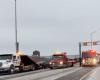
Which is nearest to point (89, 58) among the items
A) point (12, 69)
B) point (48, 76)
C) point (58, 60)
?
point (58, 60)

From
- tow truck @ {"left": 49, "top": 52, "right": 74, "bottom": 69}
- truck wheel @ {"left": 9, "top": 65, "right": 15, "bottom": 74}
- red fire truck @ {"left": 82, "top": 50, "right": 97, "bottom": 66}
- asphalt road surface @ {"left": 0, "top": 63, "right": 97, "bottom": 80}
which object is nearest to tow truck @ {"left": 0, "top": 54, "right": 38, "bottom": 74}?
truck wheel @ {"left": 9, "top": 65, "right": 15, "bottom": 74}

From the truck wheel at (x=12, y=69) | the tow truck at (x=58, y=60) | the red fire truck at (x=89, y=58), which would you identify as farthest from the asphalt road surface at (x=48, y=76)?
the red fire truck at (x=89, y=58)

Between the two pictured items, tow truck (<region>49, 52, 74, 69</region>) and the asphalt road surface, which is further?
tow truck (<region>49, 52, 74, 69</region>)

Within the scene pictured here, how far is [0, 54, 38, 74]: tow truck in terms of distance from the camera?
1987 inches

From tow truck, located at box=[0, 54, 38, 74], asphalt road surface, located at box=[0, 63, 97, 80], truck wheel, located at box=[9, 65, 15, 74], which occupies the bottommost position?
asphalt road surface, located at box=[0, 63, 97, 80]

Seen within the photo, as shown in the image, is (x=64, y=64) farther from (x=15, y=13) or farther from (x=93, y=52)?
(x=15, y=13)

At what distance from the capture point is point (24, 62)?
62719 millimetres

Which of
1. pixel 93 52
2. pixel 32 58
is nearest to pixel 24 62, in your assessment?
pixel 32 58

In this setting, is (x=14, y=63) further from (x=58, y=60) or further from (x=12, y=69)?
(x=58, y=60)

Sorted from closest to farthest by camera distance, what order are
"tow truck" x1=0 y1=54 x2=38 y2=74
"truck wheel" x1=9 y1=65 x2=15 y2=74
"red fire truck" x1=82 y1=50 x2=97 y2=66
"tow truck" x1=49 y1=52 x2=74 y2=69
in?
"tow truck" x1=0 y1=54 x2=38 y2=74, "truck wheel" x1=9 y1=65 x2=15 y2=74, "tow truck" x1=49 y1=52 x2=74 y2=69, "red fire truck" x1=82 y1=50 x2=97 y2=66

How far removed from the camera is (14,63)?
53.3m

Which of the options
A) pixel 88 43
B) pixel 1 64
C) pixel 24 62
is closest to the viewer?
pixel 1 64

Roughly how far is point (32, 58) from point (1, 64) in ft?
46.1

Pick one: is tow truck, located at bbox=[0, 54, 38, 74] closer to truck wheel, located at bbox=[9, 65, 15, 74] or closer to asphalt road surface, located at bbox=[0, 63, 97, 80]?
truck wheel, located at bbox=[9, 65, 15, 74]
